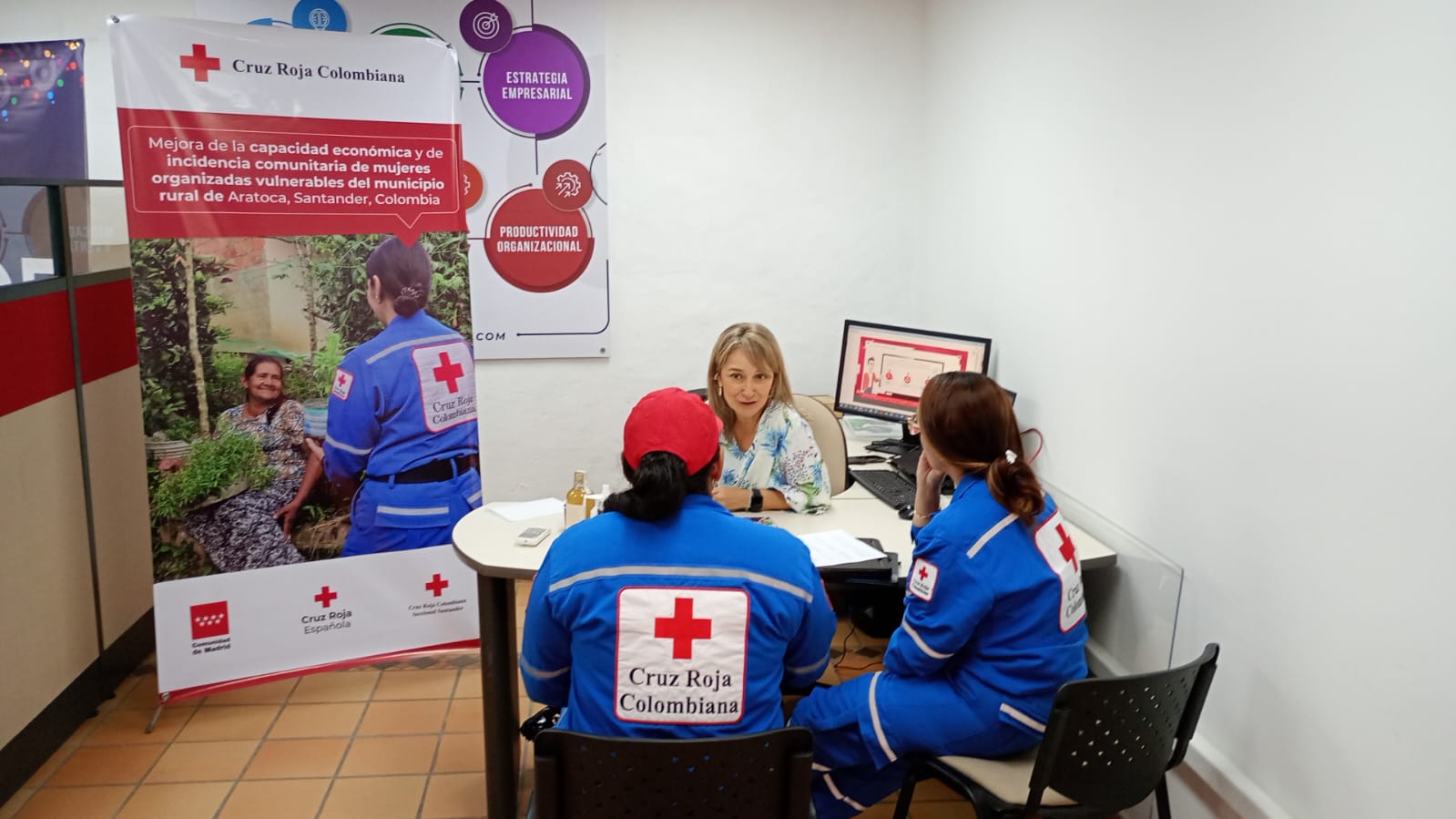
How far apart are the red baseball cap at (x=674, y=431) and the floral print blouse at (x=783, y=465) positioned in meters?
1.15

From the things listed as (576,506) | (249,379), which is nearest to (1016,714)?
(576,506)

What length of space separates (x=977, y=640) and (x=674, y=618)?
2.27 feet

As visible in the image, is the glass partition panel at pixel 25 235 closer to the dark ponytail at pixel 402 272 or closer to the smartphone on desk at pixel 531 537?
the dark ponytail at pixel 402 272

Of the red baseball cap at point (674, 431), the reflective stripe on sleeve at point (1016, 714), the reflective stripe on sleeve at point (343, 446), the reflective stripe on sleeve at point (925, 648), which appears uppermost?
the red baseball cap at point (674, 431)

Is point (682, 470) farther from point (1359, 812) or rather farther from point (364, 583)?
point (364, 583)

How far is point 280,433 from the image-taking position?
3.04 m

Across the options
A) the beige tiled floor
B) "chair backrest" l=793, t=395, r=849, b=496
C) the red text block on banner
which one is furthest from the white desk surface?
the red text block on banner

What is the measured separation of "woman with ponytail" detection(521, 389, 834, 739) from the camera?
63.1 inches

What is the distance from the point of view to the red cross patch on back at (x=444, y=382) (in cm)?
309

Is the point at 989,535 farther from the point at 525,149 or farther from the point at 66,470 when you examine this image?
the point at 525,149

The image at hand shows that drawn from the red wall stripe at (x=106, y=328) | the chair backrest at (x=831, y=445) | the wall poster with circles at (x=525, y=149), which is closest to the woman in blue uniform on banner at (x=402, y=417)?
the red wall stripe at (x=106, y=328)

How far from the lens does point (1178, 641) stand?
2.35 m

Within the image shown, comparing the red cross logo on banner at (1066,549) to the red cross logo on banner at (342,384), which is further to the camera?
the red cross logo on banner at (342,384)

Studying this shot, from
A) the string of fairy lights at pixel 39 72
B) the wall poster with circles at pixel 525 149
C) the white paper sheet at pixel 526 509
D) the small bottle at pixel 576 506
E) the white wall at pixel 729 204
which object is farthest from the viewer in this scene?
the white wall at pixel 729 204
